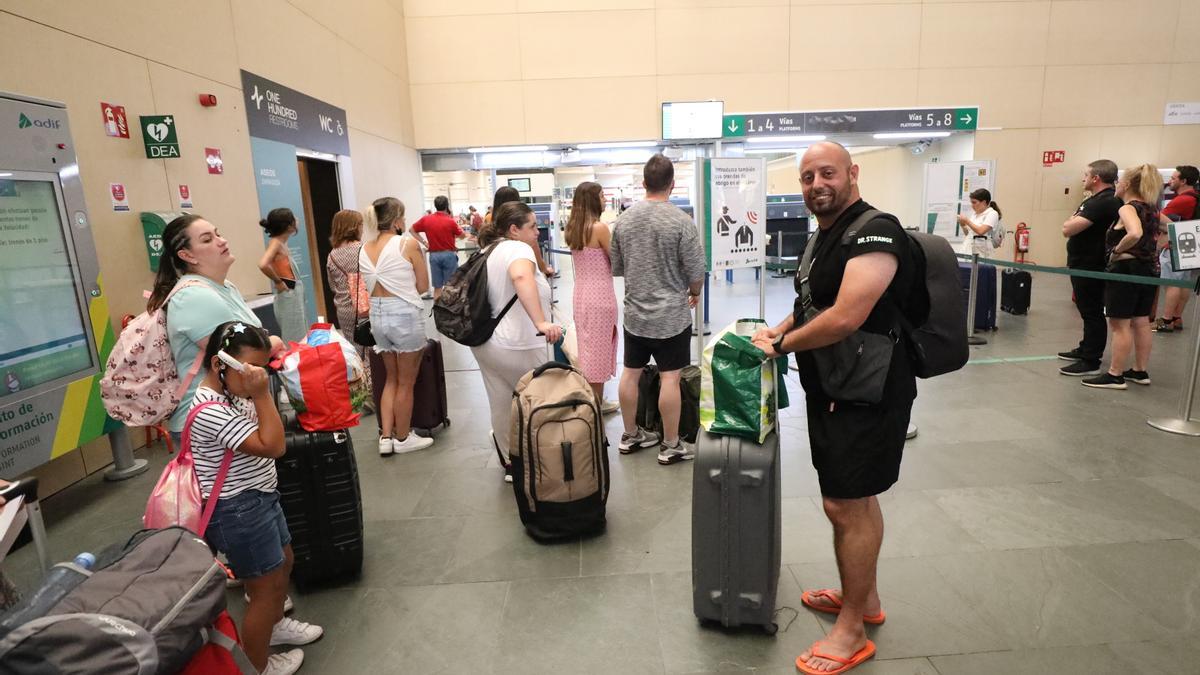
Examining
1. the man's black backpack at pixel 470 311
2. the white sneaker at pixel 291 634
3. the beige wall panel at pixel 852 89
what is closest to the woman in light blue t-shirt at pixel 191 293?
the white sneaker at pixel 291 634

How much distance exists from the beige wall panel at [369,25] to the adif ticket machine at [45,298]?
4357 millimetres

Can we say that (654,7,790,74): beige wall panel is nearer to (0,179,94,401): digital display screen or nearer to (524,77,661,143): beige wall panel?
(524,77,661,143): beige wall panel

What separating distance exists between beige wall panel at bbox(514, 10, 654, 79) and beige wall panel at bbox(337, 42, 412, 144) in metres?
2.33

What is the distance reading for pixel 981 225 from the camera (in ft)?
22.1

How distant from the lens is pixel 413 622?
2344 mm

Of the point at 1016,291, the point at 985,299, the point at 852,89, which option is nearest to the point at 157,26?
the point at 985,299

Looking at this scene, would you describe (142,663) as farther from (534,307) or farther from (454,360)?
(454,360)

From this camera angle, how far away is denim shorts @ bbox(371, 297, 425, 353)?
3.78m

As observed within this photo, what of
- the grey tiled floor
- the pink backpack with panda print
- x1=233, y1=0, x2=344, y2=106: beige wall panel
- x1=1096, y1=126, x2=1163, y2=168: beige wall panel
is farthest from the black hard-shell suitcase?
x1=1096, y1=126, x2=1163, y2=168: beige wall panel

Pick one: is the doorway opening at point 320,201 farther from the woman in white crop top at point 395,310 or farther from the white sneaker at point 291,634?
the white sneaker at point 291,634

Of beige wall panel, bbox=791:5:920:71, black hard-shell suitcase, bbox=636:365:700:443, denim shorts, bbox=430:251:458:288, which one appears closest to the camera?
black hard-shell suitcase, bbox=636:365:700:443

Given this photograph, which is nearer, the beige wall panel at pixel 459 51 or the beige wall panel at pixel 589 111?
the beige wall panel at pixel 459 51

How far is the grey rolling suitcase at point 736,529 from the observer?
2.05 m

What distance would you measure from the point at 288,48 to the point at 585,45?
225 inches
